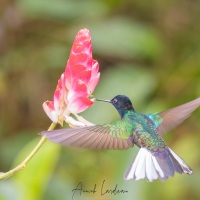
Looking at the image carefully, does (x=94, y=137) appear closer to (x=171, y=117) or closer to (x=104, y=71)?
(x=171, y=117)

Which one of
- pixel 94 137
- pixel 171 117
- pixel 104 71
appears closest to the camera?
pixel 94 137

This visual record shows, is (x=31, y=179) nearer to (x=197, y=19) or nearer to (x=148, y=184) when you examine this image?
(x=148, y=184)

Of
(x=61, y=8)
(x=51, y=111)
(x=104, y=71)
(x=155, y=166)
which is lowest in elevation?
(x=155, y=166)

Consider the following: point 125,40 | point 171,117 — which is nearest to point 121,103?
point 171,117

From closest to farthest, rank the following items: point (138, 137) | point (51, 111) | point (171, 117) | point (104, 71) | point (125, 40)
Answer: point (51, 111)
point (138, 137)
point (171, 117)
point (125, 40)
point (104, 71)

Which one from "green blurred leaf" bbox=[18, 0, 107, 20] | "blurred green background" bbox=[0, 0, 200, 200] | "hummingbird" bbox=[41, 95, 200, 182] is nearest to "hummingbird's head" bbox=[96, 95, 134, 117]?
"hummingbird" bbox=[41, 95, 200, 182]

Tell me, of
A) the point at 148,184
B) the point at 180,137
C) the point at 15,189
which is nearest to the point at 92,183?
the point at 148,184

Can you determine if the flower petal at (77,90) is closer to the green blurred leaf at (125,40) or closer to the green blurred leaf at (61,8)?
the green blurred leaf at (125,40)

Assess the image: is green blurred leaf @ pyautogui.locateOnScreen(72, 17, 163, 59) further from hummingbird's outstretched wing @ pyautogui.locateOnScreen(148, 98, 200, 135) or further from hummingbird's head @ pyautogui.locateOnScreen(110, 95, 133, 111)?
hummingbird's head @ pyautogui.locateOnScreen(110, 95, 133, 111)

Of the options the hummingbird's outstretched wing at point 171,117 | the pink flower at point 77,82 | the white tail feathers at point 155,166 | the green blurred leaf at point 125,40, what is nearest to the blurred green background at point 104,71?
the green blurred leaf at point 125,40
